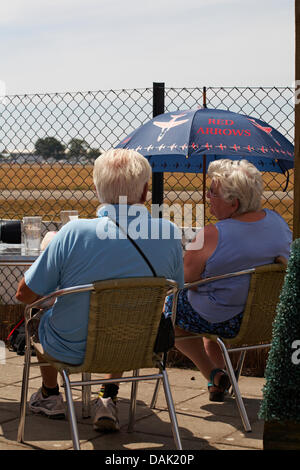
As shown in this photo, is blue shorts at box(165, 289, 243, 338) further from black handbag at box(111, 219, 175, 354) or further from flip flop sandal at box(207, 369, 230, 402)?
black handbag at box(111, 219, 175, 354)

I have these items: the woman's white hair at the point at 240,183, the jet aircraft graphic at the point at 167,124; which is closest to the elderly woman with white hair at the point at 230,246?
the woman's white hair at the point at 240,183

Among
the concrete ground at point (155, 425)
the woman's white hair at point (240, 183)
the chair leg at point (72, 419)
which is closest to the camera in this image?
the chair leg at point (72, 419)

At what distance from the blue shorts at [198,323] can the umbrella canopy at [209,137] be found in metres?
0.96

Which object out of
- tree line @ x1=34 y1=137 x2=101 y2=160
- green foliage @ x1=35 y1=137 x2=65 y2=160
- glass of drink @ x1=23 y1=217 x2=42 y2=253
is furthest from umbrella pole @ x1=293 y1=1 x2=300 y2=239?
green foliage @ x1=35 y1=137 x2=65 y2=160

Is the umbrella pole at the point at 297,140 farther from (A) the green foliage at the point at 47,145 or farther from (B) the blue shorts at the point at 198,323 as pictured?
(A) the green foliage at the point at 47,145

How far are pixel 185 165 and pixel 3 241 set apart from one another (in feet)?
5.46

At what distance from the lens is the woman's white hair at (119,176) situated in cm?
308

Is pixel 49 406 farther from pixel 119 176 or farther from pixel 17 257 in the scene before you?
pixel 119 176

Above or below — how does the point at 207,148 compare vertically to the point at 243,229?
above

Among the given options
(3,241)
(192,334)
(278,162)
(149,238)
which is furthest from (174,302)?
(278,162)

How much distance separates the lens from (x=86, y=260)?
300cm

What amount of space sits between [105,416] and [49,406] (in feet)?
1.52
